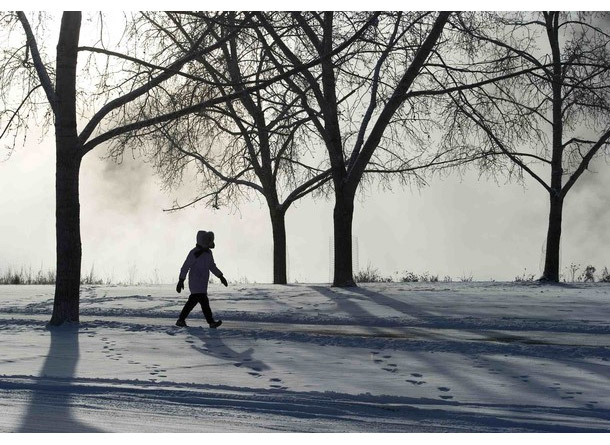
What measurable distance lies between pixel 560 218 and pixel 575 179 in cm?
125

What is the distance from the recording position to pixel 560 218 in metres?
27.7

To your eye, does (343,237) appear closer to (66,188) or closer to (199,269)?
(199,269)

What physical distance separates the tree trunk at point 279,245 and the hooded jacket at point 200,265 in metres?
13.0

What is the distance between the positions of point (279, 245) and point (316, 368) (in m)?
19.0

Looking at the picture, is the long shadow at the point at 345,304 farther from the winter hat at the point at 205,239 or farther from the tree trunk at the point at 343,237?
the winter hat at the point at 205,239

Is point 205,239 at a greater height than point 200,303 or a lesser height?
greater

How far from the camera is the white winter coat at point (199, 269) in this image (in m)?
16.2

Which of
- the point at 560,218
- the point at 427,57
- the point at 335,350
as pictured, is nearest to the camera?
the point at 335,350

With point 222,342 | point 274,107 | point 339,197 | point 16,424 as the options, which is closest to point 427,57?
point 339,197

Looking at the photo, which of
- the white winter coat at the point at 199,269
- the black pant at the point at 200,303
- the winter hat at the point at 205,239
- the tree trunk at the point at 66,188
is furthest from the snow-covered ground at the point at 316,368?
the winter hat at the point at 205,239

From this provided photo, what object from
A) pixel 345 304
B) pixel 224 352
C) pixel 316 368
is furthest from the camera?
pixel 345 304

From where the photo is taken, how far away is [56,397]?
935 centimetres

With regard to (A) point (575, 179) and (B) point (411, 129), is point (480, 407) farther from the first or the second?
(A) point (575, 179)

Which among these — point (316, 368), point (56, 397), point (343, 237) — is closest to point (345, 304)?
point (343, 237)
